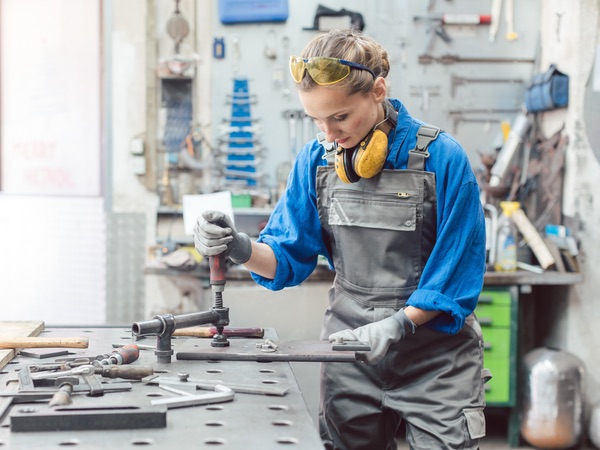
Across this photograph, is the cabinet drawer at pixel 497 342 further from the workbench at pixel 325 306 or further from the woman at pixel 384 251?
the woman at pixel 384 251

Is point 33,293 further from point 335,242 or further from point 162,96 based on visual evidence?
point 335,242

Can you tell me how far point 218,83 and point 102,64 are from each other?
0.68 meters

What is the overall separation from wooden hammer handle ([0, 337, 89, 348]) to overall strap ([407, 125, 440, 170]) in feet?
2.72

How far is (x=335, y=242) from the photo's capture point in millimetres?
1927

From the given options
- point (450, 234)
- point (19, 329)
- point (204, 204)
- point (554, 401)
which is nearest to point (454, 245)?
point (450, 234)

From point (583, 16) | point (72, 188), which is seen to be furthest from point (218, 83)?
point (583, 16)

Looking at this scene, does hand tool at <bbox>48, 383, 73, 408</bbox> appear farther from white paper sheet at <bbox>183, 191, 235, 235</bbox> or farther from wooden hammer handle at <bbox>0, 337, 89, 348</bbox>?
white paper sheet at <bbox>183, 191, 235, 235</bbox>

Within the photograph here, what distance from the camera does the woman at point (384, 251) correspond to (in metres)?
1.68

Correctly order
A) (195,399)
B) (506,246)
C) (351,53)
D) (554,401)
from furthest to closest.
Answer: (506,246), (554,401), (351,53), (195,399)

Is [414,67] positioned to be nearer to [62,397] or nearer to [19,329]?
[19,329]

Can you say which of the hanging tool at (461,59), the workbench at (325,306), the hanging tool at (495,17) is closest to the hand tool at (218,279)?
the workbench at (325,306)

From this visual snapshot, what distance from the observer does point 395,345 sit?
5.82 feet

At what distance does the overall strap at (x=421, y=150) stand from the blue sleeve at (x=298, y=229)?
0.25m

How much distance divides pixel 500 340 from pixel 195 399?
259 cm
